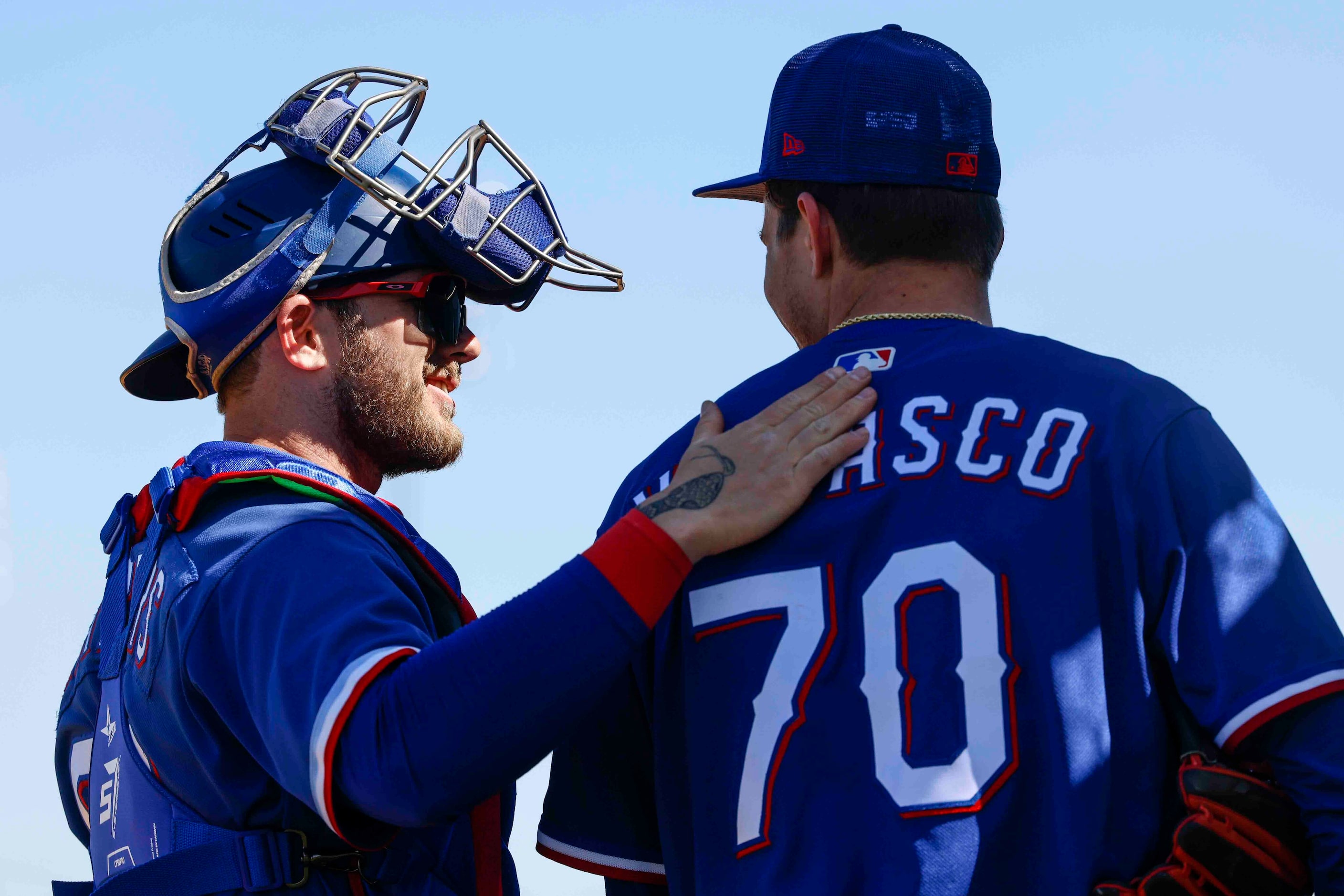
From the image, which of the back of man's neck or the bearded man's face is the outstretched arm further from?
the bearded man's face

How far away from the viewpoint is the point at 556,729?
279 centimetres

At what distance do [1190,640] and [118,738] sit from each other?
8.05 ft

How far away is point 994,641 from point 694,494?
657mm

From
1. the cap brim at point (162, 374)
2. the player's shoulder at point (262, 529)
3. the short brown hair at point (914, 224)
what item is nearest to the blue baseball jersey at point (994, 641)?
the short brown hair at point (914, 224)

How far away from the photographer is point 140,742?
11.2 ft

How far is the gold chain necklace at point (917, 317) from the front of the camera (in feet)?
9.95

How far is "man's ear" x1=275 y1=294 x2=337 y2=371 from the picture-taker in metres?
4.01

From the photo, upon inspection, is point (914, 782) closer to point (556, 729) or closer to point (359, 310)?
point (556, 729)

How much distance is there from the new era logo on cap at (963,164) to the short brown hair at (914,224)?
0.04 metres

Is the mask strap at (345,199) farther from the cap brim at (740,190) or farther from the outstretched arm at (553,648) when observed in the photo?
the outstretched arm at (553,648)

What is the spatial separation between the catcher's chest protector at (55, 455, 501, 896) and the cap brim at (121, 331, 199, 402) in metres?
0.72

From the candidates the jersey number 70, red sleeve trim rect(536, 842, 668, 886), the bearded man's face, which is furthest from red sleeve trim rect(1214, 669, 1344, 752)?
the bearded man's face

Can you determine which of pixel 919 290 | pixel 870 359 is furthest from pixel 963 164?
pixel 870 359

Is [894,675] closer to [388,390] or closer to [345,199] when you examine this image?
[388,390]
